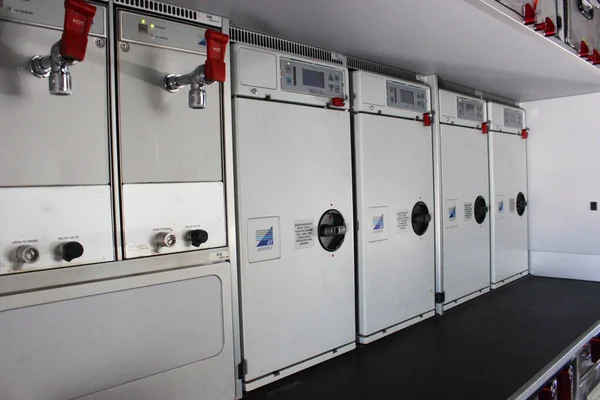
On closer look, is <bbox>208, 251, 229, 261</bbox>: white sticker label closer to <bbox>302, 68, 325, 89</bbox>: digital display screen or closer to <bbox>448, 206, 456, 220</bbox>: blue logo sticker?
<bbox>302, 68, 325, 89</bbox>: digital display screen

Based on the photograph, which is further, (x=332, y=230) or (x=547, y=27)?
(x=547, y=27)

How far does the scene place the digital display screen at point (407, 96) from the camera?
209 cm

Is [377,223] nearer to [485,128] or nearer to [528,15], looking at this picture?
[528,15]

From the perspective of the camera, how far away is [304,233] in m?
1.66

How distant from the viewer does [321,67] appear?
5.69ft

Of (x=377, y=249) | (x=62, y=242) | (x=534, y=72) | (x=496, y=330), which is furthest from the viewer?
(x=534, y=72)

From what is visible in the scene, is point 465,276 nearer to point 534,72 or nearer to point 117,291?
point 534,72

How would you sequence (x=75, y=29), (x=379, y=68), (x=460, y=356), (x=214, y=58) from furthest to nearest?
(x=379, y=68), (x=460, y=356), (x=214, y=58), (x=75, y=29)

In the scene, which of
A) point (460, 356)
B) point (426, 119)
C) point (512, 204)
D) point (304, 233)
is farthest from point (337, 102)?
point (512, 204)

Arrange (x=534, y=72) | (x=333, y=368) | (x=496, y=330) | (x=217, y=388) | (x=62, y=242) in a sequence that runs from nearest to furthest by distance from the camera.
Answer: (x=62, y=242), (x=217, y=388), (x=333, y=368), (x=496, y=330), (x=534, y=72)

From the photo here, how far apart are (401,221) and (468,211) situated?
72cm

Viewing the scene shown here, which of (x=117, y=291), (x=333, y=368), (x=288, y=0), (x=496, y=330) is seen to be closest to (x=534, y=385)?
(x=496, y=330)

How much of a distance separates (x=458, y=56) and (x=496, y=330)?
1351mm

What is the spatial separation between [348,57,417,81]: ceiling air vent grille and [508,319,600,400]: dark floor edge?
4.85ft
